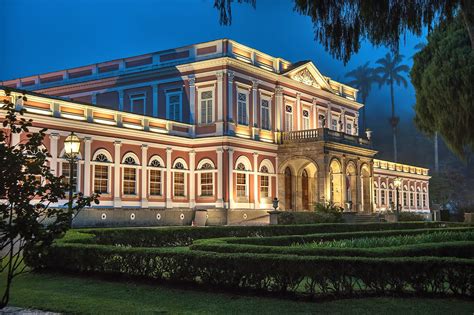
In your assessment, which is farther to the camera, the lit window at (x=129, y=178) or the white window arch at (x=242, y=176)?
the white window arch at (x=242, y=176)

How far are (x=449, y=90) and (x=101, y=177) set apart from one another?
17.2 m

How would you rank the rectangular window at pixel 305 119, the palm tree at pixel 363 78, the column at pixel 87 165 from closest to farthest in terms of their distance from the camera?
the column at pixel 87 165 < the rectangular window at pixel 305 119 < the palm tree at pixel 363 78

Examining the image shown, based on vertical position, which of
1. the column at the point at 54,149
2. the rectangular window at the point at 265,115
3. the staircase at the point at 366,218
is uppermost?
the rectangular window at the point at 265,115

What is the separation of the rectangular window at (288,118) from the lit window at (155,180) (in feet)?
36.3

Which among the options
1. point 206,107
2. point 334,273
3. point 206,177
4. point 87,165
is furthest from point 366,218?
point 334,273

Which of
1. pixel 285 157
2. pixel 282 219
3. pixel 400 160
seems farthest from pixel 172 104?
pixel 400 160

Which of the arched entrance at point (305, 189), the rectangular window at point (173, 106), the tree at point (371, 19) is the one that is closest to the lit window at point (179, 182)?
the rectangular window at point (173, 106)

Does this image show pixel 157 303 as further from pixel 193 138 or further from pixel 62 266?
pixel 193 138

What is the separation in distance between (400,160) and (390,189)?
3940 centimetres

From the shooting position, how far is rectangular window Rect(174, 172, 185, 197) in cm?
3271

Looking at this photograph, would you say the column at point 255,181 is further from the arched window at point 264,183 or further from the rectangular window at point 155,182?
the rectangular window at point 155,182

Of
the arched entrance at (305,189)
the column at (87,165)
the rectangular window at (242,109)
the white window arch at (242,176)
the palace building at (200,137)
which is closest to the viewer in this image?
the column at (87,165)

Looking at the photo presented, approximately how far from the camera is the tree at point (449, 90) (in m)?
20.1

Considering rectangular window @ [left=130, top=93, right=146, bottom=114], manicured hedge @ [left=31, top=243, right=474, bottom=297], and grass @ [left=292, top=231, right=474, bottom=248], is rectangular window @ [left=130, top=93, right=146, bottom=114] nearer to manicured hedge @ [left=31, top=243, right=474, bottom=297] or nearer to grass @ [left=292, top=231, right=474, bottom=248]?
→ grass @ [left=292, top=231, right=474, bottom=248]
